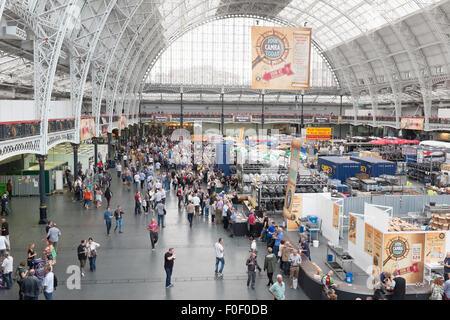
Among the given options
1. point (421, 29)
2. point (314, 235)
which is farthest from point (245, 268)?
point (421, 29)

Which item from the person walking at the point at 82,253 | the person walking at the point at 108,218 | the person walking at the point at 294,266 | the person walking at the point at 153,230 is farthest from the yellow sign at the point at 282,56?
the person walking at the point at 82,253

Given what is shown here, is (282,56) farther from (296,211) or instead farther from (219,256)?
(219,256)

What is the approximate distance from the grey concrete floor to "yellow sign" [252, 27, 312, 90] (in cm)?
1124

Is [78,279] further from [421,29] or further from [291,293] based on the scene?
[421,29]

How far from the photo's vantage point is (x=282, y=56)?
25.9 meters

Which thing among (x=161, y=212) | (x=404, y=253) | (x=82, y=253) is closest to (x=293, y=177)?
→ (x=404, y=253)

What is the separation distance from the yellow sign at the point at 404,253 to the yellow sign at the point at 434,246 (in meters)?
0.16

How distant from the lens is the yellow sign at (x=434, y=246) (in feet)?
38.9

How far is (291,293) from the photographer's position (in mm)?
10859

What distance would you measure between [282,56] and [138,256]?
17278 mm

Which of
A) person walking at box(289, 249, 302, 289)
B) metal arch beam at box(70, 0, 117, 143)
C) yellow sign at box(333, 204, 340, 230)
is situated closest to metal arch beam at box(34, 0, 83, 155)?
metal arch beam at box(70, 0, 117, 143)

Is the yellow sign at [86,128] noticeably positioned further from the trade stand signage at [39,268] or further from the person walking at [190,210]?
the trade stand signage at [39,268]

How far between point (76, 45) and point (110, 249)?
12.1 meters
